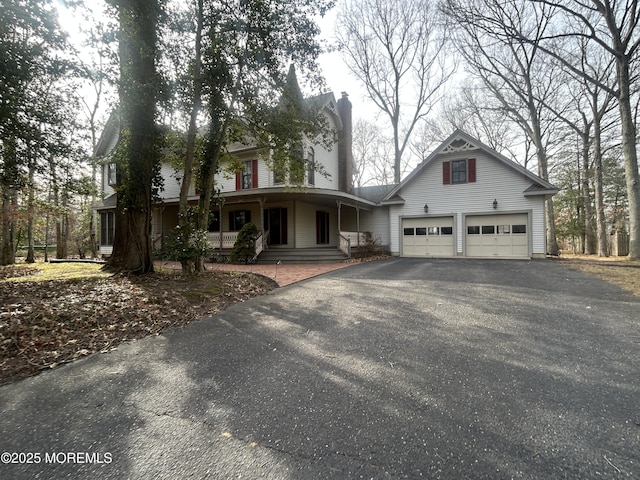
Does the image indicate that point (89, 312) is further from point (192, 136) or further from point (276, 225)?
point (276, 225)

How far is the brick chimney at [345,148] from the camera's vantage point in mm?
18359

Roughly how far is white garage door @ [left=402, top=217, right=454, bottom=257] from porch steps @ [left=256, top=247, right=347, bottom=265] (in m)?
4.57

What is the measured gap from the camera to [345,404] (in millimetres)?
2277

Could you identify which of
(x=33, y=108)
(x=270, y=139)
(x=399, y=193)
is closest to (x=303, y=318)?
(x=270, y=139)

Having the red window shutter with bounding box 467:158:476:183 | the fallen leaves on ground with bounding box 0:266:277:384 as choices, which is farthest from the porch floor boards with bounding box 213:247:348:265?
the red window shutter with bounding box 467:158:476:183

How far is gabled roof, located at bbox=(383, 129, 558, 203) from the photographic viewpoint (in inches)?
518

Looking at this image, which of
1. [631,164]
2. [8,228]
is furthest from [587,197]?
[8,228]

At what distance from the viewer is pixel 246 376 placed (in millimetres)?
2775

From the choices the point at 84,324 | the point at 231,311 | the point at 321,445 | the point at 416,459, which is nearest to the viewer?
the point at 416,459

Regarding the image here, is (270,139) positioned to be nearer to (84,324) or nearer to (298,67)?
(298,67)

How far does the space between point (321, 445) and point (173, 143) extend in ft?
30.1

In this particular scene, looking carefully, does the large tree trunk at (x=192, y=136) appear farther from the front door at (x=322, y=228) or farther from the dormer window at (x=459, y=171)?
the dormer window at (x=459, y=171)

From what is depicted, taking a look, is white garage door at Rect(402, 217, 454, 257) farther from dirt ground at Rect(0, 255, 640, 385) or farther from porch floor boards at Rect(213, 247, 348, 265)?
dirt ground at Rect(0, 255, 640, 385)

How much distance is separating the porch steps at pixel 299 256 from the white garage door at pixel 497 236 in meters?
6.71
